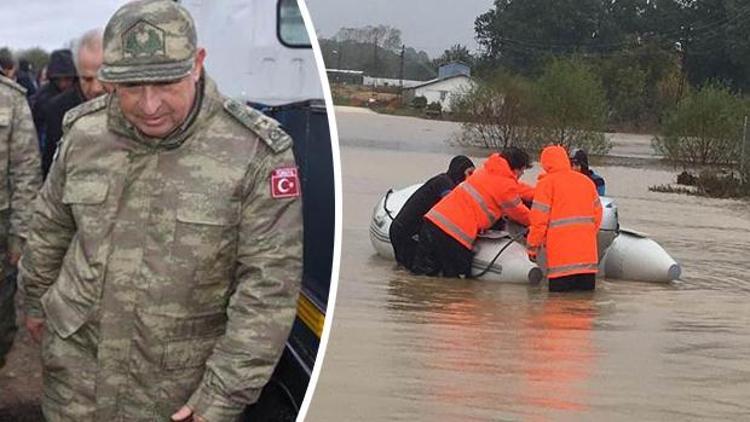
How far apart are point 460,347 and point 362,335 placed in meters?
0.75

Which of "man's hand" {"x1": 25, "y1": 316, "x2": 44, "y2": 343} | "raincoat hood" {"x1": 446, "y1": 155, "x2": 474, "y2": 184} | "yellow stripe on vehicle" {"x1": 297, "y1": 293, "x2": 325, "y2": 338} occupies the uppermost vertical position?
"yellow stripe on vehicle" {"x1": 297, "y1": 293, "x2": 325, "y2": 338}

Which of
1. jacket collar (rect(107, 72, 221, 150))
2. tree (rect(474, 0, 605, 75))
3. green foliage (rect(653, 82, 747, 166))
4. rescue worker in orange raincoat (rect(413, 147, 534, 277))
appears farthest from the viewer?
tree (rect(474, 0, 605, 75))

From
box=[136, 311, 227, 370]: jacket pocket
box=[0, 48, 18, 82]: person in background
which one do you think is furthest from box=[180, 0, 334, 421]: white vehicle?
box=[0, 48, 18, 82]: person in background

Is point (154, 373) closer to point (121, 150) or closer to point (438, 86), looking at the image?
point (121, 150)

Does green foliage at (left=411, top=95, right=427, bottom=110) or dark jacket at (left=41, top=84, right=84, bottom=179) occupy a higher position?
dark jacket at (left=41, top=84, right=84, bottom=179)

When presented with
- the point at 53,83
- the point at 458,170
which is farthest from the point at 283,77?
the point at 458,170

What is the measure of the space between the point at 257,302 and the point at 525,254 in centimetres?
993

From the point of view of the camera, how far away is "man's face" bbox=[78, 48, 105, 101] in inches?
93.0

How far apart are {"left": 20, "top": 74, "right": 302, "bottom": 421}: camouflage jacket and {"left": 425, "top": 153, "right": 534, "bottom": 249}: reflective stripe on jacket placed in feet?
30.0

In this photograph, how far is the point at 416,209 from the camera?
12.1 meters

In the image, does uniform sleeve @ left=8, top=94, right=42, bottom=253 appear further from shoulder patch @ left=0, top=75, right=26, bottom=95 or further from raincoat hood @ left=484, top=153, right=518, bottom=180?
raincoat hood @ left=484, top=153, right=518, bottom=180

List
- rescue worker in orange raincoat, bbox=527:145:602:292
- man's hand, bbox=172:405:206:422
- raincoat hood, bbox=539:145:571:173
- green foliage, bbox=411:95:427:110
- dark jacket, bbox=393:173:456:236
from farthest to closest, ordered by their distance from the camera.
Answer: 1. green foliage, bbox=411:95:427:110
2. dark jacket, bbox=393:173:456:236
3. raincoat hood, bbox=539:145:571:173
4. rescue worker in orange raincoat, bbox=527:145:602:292
5. man's hand, bbox=172:405:206:422

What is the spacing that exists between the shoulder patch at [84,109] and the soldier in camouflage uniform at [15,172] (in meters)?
0.13

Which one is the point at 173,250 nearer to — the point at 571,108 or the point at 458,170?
the point at 458,170
